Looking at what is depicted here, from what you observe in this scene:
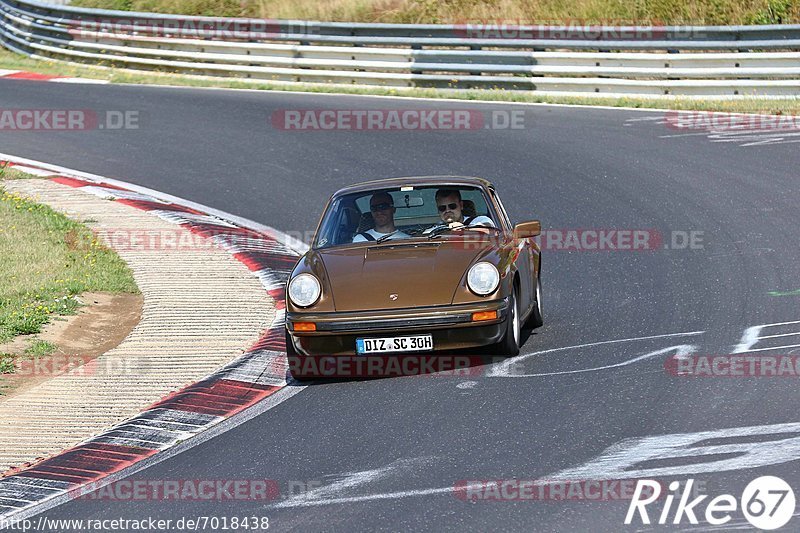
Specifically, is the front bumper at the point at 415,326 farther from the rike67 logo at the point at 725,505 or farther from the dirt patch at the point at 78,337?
the rike67 logo at the point at 725,505

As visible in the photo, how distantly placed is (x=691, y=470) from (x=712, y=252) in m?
6.11

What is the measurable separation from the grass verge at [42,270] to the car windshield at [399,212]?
239cm

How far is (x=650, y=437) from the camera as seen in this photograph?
22.1 ft

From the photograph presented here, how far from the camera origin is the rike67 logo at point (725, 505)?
540 cm

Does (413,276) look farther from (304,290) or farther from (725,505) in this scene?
(725,505)

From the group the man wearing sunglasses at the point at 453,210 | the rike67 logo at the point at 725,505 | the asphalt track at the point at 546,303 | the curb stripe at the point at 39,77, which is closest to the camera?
the rike67 logo at the point at 725,505

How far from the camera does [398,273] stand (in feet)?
29.0

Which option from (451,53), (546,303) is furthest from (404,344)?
(451,53)

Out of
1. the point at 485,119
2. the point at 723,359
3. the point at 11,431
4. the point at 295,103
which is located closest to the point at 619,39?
the point at 485,119

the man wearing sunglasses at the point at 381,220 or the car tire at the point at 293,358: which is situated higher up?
the man wearing sunglasses at the point at 381,220

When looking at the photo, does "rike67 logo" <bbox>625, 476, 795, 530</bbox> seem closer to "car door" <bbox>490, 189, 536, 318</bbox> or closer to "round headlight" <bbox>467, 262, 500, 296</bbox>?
"round headlight" <bbox>467, 262, 500, 296</bbox>

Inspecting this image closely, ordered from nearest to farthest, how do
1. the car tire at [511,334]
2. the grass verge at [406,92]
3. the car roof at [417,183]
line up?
the car tire at [511,334], the car roof at [417,183], the grass verge at [406,92]

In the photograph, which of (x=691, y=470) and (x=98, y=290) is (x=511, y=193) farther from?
(x=691, y=470)

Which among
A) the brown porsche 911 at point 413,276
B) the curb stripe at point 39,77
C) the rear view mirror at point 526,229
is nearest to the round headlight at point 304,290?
the brown porsche 911 at point 413,276
